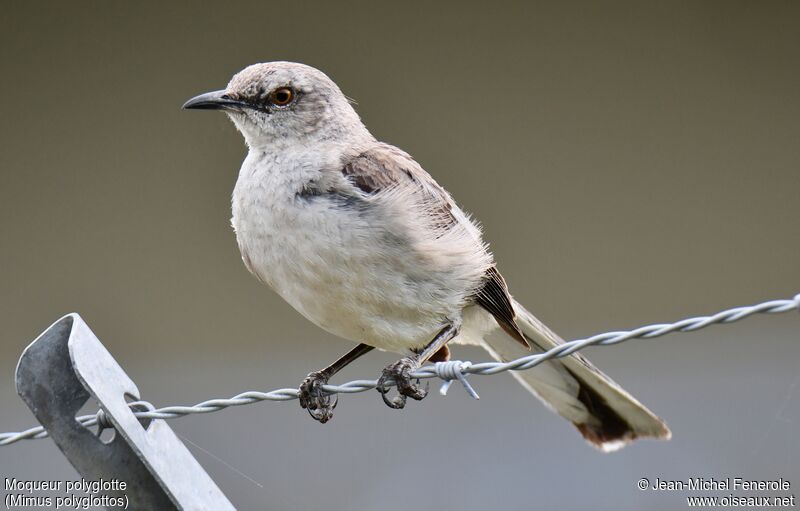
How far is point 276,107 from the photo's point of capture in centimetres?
441

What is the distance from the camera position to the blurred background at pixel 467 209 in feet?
21.8

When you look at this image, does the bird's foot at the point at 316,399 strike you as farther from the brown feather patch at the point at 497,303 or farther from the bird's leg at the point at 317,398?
the brown feather patch at the point at 497,303

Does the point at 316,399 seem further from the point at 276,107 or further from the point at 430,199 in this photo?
the point at 276,107

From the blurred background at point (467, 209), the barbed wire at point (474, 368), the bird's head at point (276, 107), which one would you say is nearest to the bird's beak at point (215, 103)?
the bird's head at point (276, 107)

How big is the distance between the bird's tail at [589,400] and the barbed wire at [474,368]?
88cm

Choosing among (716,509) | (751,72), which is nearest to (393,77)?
(751,72)

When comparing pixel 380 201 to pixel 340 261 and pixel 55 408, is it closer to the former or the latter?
pixel 340 261

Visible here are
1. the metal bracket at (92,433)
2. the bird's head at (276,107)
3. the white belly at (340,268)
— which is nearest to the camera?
the metal bracket at (92,433)

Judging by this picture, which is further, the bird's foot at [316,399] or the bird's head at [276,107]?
the bird's head at [276,107]

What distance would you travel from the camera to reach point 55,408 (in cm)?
307

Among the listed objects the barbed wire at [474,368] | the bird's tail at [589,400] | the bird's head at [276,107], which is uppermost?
the bird's head at [276,107]

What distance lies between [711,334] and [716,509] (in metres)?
2.44

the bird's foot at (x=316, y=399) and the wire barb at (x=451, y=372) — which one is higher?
the wire barb at (x=451, y=372)

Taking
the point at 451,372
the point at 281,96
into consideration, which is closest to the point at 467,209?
the point at 281,96
